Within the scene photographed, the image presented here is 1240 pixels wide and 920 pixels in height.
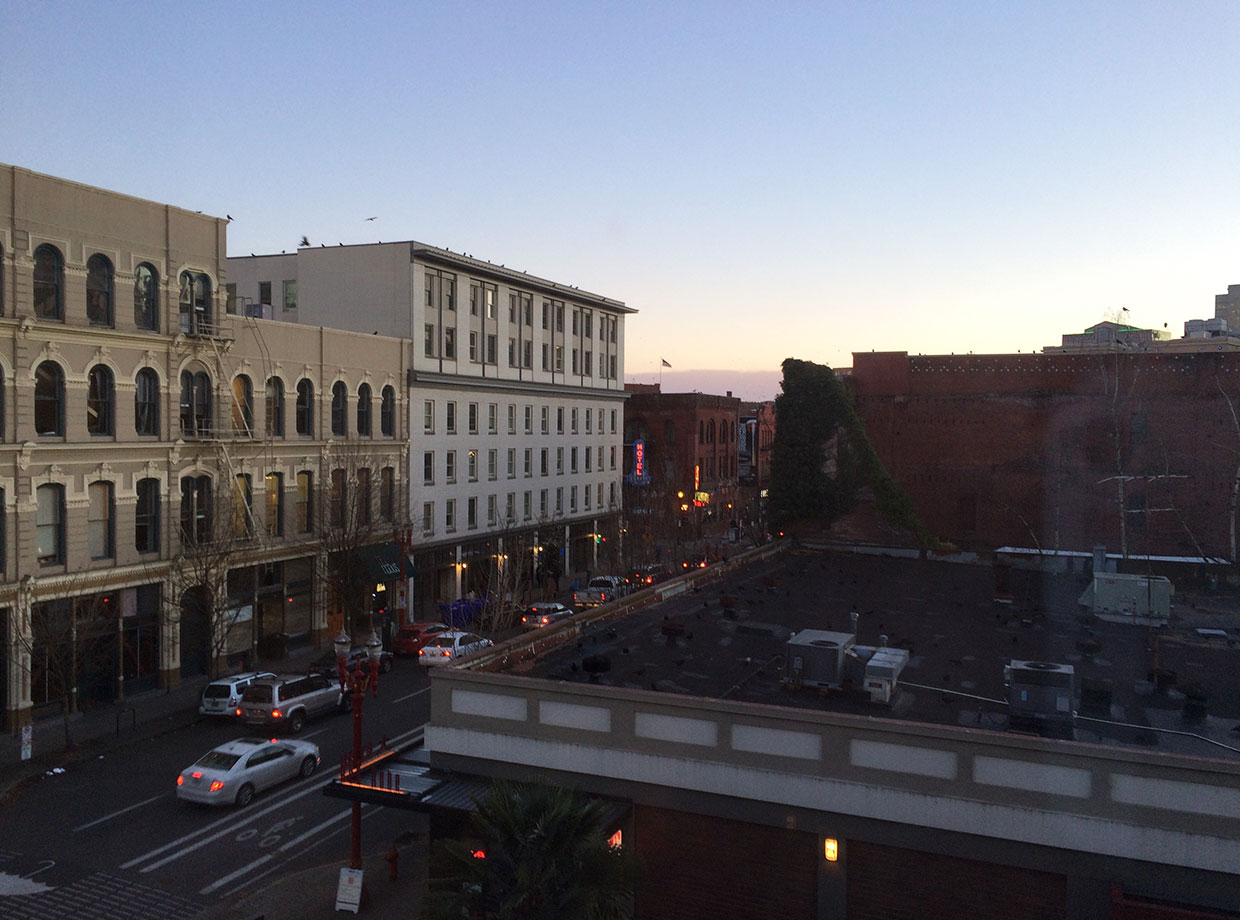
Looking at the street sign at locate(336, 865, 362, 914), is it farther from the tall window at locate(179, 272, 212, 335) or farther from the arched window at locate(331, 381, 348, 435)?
the arched window at locate(331, 381, 348, 435)

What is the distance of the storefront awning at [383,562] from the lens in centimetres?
3775

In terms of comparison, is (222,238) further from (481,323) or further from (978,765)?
(978,765)

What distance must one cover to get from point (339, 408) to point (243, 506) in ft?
23.4

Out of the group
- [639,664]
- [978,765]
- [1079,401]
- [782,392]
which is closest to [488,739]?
[639,664]

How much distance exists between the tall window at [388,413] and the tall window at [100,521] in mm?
14059

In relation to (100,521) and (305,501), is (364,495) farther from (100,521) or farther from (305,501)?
(100,521)

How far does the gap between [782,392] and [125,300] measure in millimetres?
28586

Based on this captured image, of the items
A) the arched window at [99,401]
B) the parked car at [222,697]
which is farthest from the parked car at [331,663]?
the arched window at [99,401]

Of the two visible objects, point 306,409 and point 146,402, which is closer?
point 146,402

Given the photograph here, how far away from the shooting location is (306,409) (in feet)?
122

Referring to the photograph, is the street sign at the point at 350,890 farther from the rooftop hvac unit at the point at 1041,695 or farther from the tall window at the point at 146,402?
the tall window at the point at 146,402

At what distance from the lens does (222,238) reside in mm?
32312

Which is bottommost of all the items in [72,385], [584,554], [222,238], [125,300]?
[584,554]

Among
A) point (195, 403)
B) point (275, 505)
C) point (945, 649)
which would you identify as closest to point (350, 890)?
point (945, 649)
